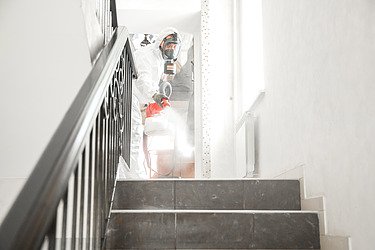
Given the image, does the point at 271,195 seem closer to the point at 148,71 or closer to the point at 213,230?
the point at 213,230

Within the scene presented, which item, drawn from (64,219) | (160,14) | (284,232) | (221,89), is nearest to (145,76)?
(160,14)

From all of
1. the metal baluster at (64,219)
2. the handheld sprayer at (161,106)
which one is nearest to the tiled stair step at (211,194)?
the metal baluster at (64,219)

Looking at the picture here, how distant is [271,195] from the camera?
8.93 ft

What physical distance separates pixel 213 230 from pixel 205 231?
0.04 meters

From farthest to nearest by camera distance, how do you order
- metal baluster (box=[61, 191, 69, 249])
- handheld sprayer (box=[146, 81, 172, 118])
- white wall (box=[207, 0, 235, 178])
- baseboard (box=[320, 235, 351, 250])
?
handheld sprayer (box=[146, 81, 172, 118]) < white wall (box=[207, 0, 235, 178]) < baseboard (box=[320, 235, 351, 250]) < metal baluster (box=[61, 191, 69, 249])

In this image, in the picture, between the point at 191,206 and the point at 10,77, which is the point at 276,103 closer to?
the point at 191,206

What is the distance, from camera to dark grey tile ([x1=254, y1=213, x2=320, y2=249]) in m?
2.30

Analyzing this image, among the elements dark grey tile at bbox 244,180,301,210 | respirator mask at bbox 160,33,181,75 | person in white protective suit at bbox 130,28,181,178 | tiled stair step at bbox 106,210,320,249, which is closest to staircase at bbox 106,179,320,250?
tiled stair step at bbox 106,210,320,249

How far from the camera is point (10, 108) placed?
2654 mm

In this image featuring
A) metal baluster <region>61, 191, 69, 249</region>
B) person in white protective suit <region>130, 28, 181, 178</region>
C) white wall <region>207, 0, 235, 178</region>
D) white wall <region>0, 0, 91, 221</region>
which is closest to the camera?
metal baluster <region>61, 191, 69, 249</region>

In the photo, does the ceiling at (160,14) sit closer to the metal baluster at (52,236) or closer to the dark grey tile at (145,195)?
the dark grey tile at (145,195)

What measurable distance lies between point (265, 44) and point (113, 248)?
91.2 inches

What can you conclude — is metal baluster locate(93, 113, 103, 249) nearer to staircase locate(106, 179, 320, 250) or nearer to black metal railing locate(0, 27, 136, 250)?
black metal railing locate(0, 27, 136, 250)

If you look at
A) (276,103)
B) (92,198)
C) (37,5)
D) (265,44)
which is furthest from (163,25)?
(92,198)
